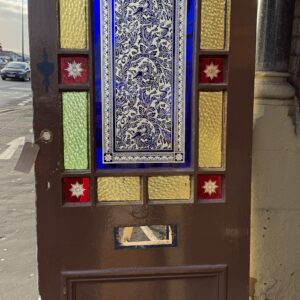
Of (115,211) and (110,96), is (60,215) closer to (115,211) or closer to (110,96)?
(115,211)

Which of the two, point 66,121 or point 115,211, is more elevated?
point 66,121

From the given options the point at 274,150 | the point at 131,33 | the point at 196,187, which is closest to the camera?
the point at 131,33

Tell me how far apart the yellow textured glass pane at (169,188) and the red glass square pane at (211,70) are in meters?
0.49

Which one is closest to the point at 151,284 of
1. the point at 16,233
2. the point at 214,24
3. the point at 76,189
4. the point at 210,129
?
the point at 76,189

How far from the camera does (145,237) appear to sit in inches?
98.0

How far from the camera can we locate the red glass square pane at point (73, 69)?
2.18m

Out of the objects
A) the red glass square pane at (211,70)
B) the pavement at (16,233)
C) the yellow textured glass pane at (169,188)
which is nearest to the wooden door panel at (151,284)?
the yellow textured glass pane at (169,188)

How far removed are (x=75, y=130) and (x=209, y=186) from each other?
0.71m

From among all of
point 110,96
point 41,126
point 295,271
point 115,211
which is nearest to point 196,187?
point 115,211

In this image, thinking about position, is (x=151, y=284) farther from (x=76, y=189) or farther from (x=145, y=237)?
(x=76, y=189)

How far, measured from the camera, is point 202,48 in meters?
2.23

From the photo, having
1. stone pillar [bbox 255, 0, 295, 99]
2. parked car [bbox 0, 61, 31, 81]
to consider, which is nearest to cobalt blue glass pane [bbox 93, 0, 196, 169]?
stone pillar [bbox 255, 0, 295, 99]

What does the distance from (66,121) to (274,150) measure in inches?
47.7

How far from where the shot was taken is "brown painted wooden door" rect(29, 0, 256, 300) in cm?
218
